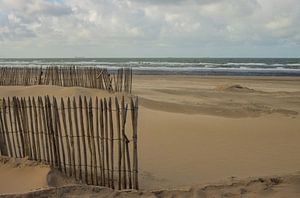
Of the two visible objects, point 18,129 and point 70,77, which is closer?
point 18,129

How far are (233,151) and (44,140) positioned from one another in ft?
10.8

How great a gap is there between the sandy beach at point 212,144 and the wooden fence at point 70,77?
Result: 103 centimetres

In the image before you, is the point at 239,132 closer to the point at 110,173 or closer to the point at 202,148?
the point at 202,148

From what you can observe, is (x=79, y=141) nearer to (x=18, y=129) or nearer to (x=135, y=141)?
(x=135, y=141)

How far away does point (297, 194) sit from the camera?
14.8 feet

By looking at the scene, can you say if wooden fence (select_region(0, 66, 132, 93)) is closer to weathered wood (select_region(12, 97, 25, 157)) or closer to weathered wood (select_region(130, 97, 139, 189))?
weathered wood (select_region(12, 97, 25, 157))

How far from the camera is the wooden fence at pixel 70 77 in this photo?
14047 mm

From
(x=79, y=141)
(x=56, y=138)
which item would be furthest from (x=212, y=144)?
(x=56, y=138)

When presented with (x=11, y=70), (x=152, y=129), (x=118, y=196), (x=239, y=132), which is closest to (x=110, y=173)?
(x=118, y=196)

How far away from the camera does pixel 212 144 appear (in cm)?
→ 759

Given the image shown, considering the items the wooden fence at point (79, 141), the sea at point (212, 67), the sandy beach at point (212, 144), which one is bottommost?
the sea at point (212, 67)

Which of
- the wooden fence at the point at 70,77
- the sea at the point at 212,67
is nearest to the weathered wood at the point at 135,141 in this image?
the wooden fence at the point at 70,77

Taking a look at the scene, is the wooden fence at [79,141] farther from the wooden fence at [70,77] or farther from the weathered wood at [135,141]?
the wooden fence at [70,77]

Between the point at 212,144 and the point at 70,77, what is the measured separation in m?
8.41
